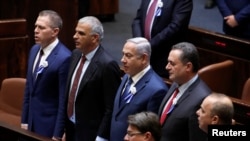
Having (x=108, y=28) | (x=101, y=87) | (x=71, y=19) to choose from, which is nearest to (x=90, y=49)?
(x=101, y=87)

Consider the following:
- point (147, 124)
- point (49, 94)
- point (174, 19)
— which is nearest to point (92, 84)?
point (49, 94)

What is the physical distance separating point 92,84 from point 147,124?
762 millimetres

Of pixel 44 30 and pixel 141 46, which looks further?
pixel 44 30

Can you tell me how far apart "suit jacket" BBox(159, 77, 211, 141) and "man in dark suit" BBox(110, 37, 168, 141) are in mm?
175

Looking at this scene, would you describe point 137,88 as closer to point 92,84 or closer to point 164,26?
point 92,84

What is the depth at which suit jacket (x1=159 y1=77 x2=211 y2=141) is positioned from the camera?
11.2ft

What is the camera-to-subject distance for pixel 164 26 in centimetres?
462

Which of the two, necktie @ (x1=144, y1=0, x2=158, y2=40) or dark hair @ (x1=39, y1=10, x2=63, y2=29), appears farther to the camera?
necktie @ (x1=144, y1=0, x2=158, y2=40)

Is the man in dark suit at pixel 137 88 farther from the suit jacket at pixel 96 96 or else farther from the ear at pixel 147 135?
the ear at pixel 147 135

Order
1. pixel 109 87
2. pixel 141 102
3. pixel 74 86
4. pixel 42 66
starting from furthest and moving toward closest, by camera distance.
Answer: pixel 42 66
pixel 74 86
pixel 109 87
pixel 141 102

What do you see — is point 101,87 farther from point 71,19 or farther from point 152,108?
point 71,19

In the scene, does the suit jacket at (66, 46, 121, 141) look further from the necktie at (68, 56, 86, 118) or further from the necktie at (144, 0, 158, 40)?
the necktie at (144, 0, 158, 40)

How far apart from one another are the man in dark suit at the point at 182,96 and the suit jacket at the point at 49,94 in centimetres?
71

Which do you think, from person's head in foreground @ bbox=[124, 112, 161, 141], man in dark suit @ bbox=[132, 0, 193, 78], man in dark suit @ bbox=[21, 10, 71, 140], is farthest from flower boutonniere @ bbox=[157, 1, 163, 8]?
person's head in foreground @ bbox=[124, 112, 161, 141]
